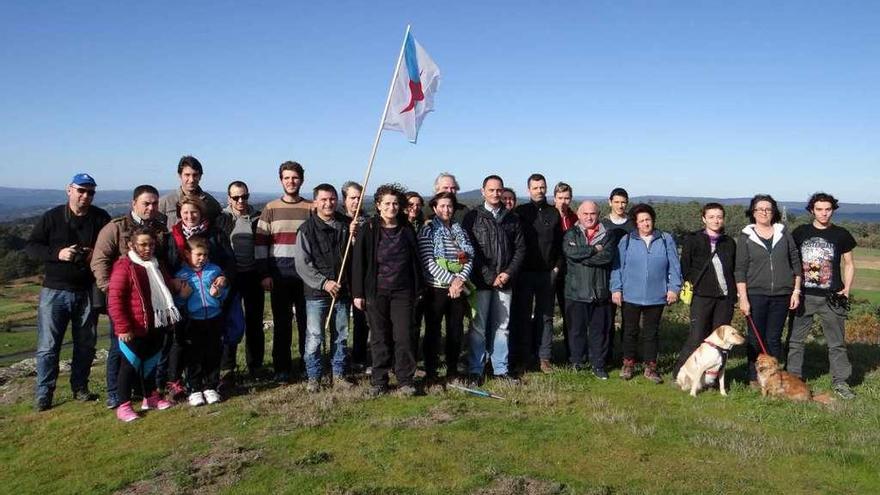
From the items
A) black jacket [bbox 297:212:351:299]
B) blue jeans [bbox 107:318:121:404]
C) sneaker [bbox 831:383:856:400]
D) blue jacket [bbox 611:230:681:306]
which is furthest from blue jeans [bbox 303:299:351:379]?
sneaker [bbox 831:383:856:400]

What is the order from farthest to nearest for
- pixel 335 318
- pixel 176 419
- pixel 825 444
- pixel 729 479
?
pixel 335 318 → pixel 176 419 → pixel 825 444 → pixel 729 479

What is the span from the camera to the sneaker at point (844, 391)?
22.5 feet

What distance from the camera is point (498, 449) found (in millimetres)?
4910

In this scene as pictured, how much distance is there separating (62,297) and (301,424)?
9.99ft

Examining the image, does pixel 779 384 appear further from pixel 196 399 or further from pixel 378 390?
pixel 196 399

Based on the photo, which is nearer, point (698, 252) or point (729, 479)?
point (729, 479)

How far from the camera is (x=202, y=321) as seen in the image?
627 cm

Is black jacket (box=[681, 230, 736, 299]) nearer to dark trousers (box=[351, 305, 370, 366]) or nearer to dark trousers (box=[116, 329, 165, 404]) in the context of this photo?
dark trousers (box=[351, 305, 370, 366])

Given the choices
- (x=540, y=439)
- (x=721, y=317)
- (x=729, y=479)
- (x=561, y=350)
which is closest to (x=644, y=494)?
(x=729, y=479)

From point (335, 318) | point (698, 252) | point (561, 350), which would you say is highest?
point (698, 252)

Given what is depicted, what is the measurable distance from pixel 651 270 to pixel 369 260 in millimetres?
3416

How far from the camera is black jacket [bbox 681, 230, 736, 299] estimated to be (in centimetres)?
697

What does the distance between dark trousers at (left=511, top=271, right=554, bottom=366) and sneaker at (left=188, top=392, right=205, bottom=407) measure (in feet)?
12.6

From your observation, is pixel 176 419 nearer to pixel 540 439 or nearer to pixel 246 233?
pixel 246 233
